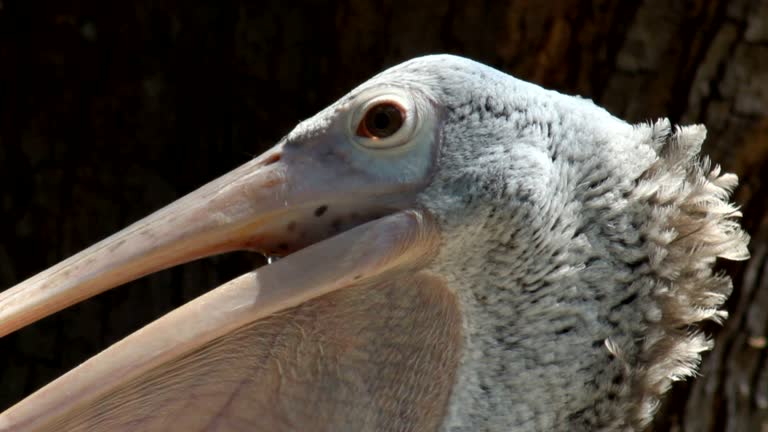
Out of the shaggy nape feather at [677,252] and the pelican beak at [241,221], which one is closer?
the pelican beak at [241,221]

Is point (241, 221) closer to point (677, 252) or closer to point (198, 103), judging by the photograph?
point (677, 252)

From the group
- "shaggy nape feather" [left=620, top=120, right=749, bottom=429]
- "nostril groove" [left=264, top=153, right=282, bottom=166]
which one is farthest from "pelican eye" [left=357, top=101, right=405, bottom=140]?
"shaggy nape feather" [left=620, top=120, right=749, bottom=429]

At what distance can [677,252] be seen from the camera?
264cm

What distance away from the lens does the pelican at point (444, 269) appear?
2492 millimetres

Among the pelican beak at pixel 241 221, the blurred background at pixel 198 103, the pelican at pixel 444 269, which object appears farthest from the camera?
the blurred background at pixel 198 103

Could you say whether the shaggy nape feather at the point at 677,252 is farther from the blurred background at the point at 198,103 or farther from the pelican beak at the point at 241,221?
the blurred background at the point at 198,103

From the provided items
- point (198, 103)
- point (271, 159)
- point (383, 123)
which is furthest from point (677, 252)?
point (198, 103)

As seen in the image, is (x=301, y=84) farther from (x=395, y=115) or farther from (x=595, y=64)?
(x=395, y=115)

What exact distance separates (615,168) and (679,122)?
165cm

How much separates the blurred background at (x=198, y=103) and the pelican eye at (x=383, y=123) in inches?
68.0

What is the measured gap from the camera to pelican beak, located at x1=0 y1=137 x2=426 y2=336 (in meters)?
2.37

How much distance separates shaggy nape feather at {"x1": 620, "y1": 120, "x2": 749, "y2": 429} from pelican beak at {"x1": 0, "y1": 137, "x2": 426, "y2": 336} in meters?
0.55

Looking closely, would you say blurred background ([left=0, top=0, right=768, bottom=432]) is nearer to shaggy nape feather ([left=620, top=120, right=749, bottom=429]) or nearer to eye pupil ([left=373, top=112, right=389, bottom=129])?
shaggy nape feather ([left=620, top=120, right=749, bottom=429])

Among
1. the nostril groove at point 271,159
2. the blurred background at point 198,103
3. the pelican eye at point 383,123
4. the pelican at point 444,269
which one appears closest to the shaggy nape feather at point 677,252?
the pelican at point 444,269
